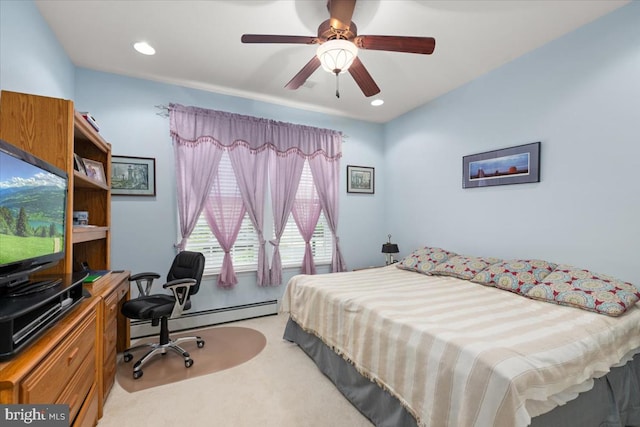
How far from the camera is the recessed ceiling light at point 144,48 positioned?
2.54m

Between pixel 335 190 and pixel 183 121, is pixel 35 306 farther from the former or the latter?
pixel 335 190

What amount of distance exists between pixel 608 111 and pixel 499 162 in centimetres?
90

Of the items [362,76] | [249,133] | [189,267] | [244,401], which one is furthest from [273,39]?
[244,401]

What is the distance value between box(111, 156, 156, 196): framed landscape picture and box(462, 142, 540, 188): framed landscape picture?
12.0ft

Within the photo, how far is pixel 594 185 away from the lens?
2.35 meters

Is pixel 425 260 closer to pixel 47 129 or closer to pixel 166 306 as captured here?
pixel 166 306

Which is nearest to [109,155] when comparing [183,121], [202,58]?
[183,121]

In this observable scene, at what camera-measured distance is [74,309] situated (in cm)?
146

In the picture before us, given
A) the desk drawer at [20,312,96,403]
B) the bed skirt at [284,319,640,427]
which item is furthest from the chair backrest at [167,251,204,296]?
the bed skirt at [284,319,640,427]

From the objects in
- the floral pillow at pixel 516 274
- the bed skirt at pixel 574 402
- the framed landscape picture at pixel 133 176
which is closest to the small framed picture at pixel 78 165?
the framed landscape picture at pixel 133 176

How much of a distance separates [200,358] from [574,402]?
8.88 ft

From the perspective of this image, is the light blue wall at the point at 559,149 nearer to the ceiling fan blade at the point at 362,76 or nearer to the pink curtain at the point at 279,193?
the ceiling fan blade at the point at 362,76

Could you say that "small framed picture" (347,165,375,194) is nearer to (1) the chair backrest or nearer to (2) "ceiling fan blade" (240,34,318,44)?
(1) the chair backrest

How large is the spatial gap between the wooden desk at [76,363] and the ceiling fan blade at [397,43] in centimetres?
227
